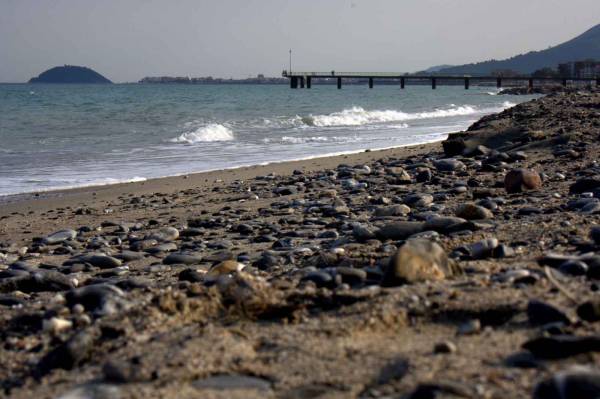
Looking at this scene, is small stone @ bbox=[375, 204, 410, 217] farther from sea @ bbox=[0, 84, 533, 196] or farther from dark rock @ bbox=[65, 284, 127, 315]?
sea @ bbox=[0, 84, 533, 196]

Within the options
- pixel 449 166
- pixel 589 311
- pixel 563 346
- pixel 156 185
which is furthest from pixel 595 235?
pixel 156 185

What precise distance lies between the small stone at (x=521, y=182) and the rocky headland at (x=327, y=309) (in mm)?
365

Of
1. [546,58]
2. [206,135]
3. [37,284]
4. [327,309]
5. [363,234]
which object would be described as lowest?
[206,135]

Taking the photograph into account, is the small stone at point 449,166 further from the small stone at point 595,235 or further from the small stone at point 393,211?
the small stone at point 595,235

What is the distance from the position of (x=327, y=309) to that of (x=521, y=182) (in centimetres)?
417

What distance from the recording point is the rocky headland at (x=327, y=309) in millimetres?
2227

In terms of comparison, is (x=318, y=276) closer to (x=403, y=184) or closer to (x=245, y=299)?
(x=245, y=299)

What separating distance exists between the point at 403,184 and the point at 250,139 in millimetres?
11300

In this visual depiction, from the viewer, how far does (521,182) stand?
6645mm

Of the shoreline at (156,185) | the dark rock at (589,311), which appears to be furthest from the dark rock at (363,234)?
the shoreline at (156,185)

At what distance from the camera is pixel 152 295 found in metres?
3.24

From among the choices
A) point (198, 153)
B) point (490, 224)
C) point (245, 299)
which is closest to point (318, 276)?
point (245, 299)

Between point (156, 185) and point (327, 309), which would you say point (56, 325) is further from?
point (156, 185)

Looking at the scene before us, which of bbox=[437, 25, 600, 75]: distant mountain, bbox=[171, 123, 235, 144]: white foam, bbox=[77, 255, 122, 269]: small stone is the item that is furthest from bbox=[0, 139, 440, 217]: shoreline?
bbox=[437, 25, 600, 75]: distant mountain
